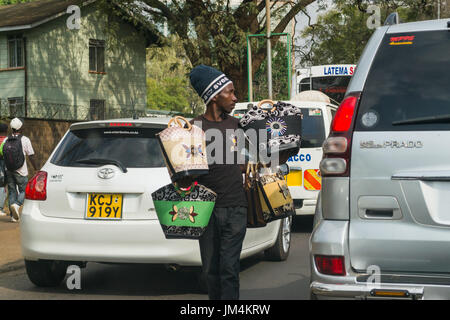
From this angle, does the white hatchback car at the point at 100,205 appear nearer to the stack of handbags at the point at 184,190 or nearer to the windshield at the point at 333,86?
the stack of handbags at the point at 184,190

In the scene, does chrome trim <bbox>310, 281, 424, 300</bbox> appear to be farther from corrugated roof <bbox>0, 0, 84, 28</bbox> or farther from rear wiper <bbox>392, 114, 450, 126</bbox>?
corrugated roof <bbox>0, 0, 84, 28</bbox>

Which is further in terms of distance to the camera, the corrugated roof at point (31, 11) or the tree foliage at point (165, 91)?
the tree foliage at point (165, 91)

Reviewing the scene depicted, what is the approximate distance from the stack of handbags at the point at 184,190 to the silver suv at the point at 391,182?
80cm

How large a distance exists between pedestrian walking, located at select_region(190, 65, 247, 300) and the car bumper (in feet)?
4.72

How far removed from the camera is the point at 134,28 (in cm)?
3894

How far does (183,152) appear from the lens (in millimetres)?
4559

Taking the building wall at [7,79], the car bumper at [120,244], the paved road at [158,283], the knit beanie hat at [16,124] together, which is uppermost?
the building wall at [7,79]

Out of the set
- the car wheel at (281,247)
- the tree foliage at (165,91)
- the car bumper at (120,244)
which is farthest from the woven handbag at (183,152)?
the tree foliage at (165,91)

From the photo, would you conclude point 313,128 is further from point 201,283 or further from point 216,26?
point 216,26

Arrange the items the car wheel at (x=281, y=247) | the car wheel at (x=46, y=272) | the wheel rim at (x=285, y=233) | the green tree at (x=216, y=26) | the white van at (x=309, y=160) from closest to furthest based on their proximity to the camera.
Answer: the car wheel at (x=46, y=272)
the car wheel at (x=281, y=247)
the wheel rim at (x=285, y=233)
the white van at (x=309, y=160)
the green tree at (x=216, y=26)


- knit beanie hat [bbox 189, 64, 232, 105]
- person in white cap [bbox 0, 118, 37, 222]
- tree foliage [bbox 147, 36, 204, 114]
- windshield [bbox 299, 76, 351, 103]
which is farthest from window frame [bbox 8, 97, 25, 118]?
tree foliage [bbox 147, 36, 204, 114]

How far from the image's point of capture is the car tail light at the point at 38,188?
673cm

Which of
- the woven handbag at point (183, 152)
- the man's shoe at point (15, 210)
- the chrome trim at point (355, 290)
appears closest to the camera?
the chrome trim at point (355, 290)

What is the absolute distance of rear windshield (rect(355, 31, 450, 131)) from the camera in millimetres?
3963
